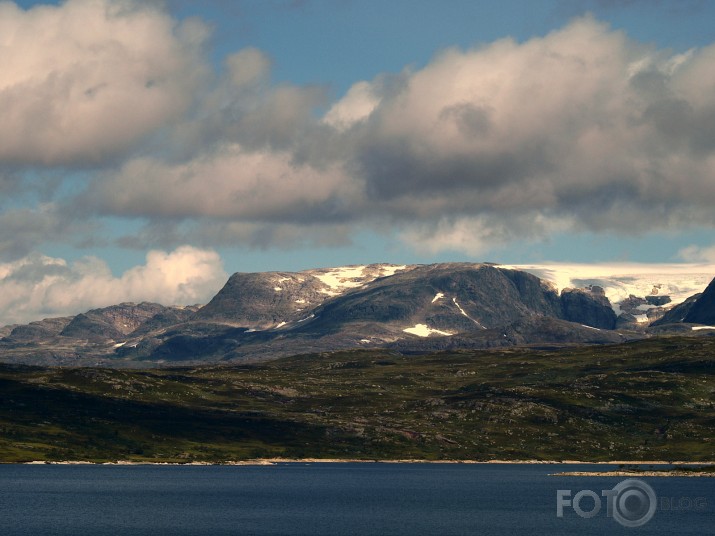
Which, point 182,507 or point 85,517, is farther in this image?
point 182,507

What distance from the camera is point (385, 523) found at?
178750mm

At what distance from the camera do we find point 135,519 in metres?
176

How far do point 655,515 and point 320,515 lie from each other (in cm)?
6155

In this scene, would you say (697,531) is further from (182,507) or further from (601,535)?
(182,507)

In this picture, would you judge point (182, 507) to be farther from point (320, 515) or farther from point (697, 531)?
point (697, 531)

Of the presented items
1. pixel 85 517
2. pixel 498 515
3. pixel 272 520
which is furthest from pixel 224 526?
pixel 498 515

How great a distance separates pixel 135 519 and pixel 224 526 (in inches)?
659

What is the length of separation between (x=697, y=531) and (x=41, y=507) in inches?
4377

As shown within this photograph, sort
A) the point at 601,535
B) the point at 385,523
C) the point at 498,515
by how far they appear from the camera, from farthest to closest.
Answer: the point at 498,515, the point at 385,523, the point at 601,535

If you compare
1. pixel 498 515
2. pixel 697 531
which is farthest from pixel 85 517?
pixel 697 531

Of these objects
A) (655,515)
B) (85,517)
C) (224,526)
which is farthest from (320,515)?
(655,515)

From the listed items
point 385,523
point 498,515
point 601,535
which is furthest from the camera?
point 498,515

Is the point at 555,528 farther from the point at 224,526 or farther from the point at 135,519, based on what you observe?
the point at 135,519

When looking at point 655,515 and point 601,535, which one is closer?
point 601,535
